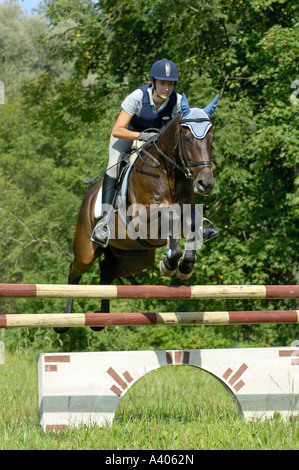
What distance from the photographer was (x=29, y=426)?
392cm

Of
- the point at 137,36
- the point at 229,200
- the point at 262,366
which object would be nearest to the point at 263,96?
the point at 229,200

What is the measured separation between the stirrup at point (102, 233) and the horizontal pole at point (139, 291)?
1094mm

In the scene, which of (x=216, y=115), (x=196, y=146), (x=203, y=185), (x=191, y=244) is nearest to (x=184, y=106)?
(x=196, y=146)

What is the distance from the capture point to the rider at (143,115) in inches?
178

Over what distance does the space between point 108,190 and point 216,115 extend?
17.3 feet

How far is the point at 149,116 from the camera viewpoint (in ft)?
15.9

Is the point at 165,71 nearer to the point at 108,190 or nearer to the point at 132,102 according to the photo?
the point at 132,102

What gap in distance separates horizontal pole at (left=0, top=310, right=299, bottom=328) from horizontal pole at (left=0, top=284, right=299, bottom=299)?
0.12 metres

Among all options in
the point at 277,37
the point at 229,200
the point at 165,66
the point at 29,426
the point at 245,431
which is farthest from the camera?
the point at 229,200

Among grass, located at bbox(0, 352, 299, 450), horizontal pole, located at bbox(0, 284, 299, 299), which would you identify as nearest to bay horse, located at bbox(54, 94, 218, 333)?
horizontal pole, located at bbox(0, 284, 299, 299)

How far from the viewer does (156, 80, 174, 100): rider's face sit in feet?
15.0

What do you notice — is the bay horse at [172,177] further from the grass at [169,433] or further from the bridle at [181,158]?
the grass at [169,433]

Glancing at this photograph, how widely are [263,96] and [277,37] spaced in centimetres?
105

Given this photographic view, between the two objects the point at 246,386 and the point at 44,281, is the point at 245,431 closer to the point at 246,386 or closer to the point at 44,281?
the point at 246,386
